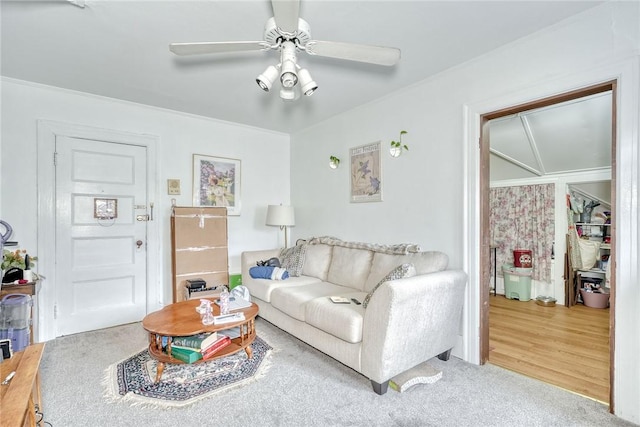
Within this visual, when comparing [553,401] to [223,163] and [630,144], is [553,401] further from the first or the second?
[223,163]

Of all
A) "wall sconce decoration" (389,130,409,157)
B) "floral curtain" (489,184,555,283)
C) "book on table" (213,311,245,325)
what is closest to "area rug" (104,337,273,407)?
"book on table" (213,311,245,325)

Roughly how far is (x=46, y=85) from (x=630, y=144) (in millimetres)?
4592

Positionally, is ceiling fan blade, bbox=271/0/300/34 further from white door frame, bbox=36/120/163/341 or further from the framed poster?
white door frame, bbox=36/120/163/341

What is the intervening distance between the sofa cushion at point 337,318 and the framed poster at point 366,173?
4.11ft

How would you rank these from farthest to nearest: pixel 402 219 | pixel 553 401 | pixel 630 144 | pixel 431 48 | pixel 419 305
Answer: pixel 402 219, pixel 431 48, pixel 419 305, pixel 553 401, pixel 630 144

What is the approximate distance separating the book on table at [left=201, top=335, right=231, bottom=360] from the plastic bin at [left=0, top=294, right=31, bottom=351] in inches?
53.0

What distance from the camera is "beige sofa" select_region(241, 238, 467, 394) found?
6.51 ft

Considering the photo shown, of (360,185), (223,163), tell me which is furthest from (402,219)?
(223,163)

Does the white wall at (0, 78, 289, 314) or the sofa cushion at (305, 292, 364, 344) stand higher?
the white wall at (0, 78, 289, 314)

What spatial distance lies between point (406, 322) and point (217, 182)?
2.96m

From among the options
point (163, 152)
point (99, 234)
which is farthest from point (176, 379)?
point (163, 152)

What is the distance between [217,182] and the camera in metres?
4.03

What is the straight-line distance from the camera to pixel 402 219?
3074 millimetres

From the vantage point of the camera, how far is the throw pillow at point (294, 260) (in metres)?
3.55
